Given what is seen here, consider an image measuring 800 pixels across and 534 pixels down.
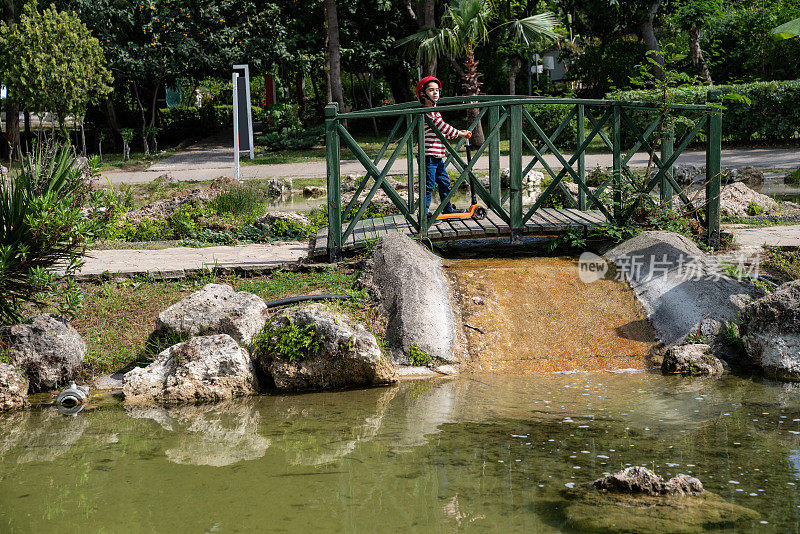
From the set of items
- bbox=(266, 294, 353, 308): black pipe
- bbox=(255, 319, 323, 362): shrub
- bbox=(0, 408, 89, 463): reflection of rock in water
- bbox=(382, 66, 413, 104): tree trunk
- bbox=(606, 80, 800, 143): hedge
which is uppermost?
bbox=(382, 66, 413, 104): tree trunk

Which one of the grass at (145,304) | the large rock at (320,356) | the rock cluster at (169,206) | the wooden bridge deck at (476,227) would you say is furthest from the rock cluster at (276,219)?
the large rock at (320,356)

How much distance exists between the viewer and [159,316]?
6695mm

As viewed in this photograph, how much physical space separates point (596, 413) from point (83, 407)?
3609 millimetres

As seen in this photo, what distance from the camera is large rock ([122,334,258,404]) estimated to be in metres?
6.11

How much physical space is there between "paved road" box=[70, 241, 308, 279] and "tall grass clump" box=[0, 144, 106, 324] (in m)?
1.32

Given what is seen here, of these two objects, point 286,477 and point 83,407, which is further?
point 83,407

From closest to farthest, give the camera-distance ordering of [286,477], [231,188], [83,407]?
[286,477]
[83,407]
[231,188]

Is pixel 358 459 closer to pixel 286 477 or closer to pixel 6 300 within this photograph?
pixel 286 477

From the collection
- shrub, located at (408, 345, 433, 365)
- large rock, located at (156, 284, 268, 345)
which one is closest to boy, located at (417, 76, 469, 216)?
shrub, located at (408, 345, 433, 365)

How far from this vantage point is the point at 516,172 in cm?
817

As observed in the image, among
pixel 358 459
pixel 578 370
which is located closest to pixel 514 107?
pixel 578 370

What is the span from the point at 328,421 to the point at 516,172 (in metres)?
3.67

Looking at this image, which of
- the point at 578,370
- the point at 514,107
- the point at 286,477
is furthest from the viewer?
the point at 514,107

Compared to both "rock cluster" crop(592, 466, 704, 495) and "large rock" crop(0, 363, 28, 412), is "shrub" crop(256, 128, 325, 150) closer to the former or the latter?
"large rock" crop(0, 363, 28, 412)
